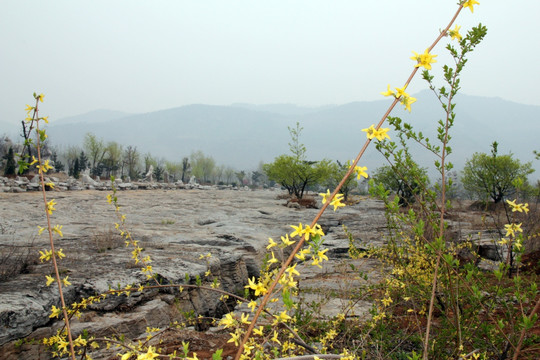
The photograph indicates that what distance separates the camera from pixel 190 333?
3363 mm

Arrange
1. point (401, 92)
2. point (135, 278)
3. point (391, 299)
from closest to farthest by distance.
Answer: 1. point (401, 92)
2. point (391, 299)
3. point (135, 278)

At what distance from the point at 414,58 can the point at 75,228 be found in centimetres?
863

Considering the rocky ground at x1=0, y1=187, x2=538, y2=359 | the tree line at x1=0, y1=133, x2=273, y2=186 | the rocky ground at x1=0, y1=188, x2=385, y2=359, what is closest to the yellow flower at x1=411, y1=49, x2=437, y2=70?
the rocky ground at x1=0, y1=187, x2=538, y2=359

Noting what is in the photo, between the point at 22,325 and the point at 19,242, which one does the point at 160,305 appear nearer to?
the point at 22,325

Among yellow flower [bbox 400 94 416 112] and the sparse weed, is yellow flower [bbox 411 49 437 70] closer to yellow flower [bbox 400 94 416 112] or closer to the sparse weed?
the sparse weed

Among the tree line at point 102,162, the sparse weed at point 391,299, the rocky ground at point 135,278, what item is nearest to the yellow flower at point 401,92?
the sparse weed at point 391,299

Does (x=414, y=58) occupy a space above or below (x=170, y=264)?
above

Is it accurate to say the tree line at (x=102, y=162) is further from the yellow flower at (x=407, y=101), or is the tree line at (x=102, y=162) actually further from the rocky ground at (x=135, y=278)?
the yellow flower at (x=407, y=101)

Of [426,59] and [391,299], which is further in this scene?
[391,299]

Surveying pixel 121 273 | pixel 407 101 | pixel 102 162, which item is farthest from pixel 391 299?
pixel 102 162

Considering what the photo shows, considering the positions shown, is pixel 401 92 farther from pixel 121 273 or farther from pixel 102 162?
pixel 102 162

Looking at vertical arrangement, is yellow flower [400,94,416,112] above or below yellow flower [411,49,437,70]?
below

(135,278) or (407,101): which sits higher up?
(407,101)

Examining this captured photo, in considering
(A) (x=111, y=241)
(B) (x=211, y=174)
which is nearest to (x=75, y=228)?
(A) (x=111, y=241)
